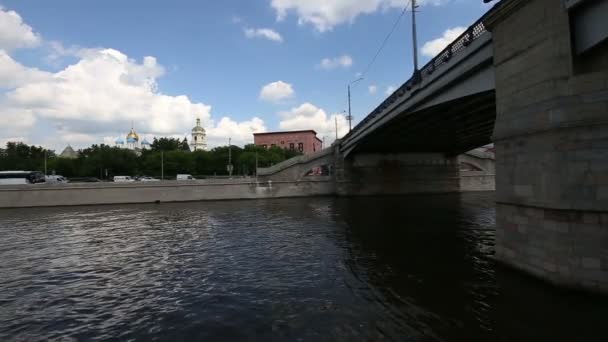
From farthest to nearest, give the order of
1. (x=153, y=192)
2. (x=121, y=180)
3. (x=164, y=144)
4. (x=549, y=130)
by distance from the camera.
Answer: (x=164, y=144) → (x=121, y=180) → (x=153, y=192) → (x=549, y=130)

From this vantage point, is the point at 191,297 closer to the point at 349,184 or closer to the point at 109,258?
the point at 109,258

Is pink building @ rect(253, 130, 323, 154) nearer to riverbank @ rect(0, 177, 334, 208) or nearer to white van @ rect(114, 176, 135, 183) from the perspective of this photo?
white van @ rect(114, 176, 135, 183)

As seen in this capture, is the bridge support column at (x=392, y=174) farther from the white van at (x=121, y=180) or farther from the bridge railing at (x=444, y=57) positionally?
the white van at (x=121, y=180)

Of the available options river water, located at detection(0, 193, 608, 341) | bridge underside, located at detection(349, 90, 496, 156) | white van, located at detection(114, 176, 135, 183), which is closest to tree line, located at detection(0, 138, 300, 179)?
white van, located at detection(114, 176, 135, 183)

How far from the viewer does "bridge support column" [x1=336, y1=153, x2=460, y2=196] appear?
42.6m

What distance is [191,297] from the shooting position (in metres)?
8.29

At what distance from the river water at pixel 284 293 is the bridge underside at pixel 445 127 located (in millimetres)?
7204

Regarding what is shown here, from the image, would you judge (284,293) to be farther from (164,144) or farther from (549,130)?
(164,144)

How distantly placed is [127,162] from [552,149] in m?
78.5

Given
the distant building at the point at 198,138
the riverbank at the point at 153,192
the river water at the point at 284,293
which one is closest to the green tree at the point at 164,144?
the distant building at the point at 198,138

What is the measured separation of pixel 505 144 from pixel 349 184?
3337 centimetres

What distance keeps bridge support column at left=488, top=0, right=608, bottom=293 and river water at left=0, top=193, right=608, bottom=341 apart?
0.84 m

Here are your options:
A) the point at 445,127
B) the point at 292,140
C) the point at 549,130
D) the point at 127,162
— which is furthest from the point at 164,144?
the point at 549,130

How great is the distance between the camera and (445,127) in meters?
25.1
